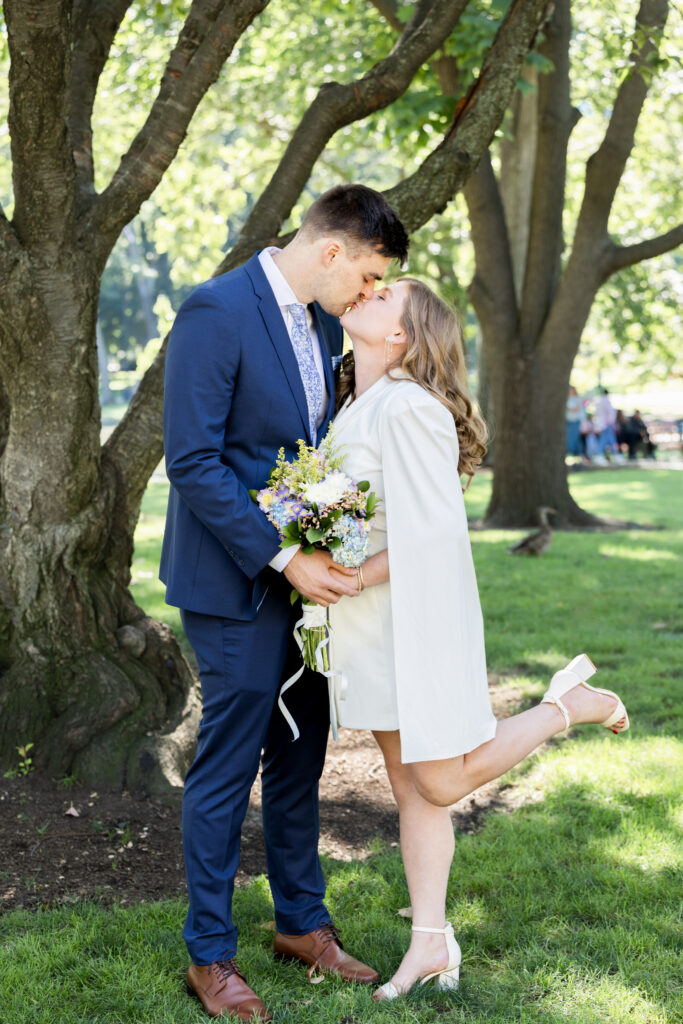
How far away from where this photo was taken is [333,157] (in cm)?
1845

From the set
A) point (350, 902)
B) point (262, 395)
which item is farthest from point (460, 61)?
point (350, 902)

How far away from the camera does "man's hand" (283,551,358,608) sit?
9.85 feet

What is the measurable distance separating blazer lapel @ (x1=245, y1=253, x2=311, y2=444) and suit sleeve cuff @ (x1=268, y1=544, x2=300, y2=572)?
1.33 ft

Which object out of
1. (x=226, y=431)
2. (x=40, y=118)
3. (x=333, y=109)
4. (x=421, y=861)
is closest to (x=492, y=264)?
(x=333, y=109)

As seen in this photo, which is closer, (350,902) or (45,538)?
(350,902)

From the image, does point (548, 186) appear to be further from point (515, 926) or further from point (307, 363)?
point (515, 926)

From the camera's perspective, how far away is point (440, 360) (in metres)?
3.15

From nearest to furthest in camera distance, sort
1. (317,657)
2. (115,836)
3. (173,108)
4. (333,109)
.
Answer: (317,657), (115,836), (173,108), (333,109)

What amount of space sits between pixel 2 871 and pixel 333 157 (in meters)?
16.6

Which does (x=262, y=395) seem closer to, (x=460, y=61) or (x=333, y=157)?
(x=460, y=61)

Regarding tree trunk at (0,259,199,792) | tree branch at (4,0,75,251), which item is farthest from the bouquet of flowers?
tree branch at (4,0,75,251)

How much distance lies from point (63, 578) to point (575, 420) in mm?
22277

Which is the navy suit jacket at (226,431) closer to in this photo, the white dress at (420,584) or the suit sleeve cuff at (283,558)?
the suit sleeve cuff at (283,558)

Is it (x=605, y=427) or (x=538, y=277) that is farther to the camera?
(x=605, y=427)
